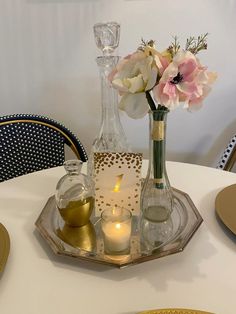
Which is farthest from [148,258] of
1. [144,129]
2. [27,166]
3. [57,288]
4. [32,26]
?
[32,26]

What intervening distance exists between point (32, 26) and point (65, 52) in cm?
17

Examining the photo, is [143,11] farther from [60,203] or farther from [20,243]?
[20,243]

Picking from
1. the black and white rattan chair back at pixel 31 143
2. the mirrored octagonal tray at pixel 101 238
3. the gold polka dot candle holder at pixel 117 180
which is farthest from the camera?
the black and white rattan chair back at pixel 31 143

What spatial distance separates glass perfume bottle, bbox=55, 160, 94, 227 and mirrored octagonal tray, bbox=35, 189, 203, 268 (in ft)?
0.08

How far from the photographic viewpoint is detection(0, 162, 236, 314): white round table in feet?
2.17

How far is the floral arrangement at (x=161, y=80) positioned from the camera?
711 millimetres

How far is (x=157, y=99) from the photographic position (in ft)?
2.37

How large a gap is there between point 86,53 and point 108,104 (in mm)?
642

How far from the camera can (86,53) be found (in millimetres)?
1574

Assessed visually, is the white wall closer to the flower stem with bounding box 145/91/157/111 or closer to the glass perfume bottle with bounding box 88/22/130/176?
the glass perfume bottle with bounding box 88/22/130/176

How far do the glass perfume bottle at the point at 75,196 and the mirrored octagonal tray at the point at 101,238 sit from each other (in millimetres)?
26

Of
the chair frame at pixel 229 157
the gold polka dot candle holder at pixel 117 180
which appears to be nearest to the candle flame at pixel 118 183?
the gold polka dot candle holder at pixel 117 180

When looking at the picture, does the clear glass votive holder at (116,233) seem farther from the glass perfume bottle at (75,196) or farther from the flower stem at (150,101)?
the flower stem at (150,101)

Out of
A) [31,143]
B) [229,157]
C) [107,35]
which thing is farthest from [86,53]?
[229,157]
